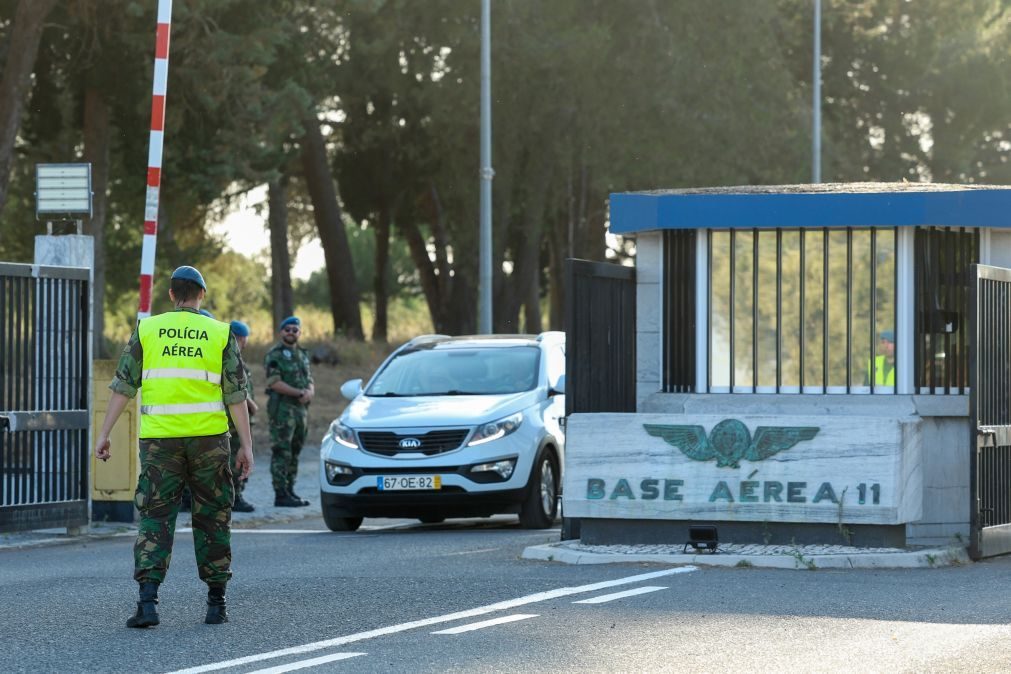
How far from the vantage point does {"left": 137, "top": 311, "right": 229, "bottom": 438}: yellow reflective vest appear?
34.6 feet

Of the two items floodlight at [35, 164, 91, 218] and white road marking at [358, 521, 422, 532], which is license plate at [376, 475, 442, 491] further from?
floodlight at [35, 164, 91, 218]

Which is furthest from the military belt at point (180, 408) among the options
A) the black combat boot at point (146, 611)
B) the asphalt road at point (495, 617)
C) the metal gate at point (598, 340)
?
the metal gate at point (598, 340)

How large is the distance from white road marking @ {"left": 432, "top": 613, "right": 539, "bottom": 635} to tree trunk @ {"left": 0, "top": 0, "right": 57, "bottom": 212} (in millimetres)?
20260

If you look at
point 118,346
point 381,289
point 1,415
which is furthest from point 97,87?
point 381,289

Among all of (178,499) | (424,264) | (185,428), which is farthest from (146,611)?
(424,264)

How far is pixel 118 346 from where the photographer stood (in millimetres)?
35000

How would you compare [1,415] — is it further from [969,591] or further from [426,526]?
[969,591]

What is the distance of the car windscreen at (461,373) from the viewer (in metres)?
18.0

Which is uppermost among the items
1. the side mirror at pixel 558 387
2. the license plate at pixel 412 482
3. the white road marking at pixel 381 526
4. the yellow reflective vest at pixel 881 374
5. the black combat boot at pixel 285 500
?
the yellow reflective vest at pixel 881 374

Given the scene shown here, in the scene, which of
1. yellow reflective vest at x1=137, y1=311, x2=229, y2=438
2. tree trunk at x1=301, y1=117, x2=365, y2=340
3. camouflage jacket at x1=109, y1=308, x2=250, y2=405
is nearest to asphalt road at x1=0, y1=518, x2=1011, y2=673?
yellow reflective vest at x1=137, y1=311, x2=229, y2=438

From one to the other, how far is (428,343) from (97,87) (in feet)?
49.1

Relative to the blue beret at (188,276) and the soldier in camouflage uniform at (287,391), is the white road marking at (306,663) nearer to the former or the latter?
the blue beret at (188,276)

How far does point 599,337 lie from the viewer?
15.8 m

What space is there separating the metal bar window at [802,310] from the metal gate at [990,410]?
86 centimetres
